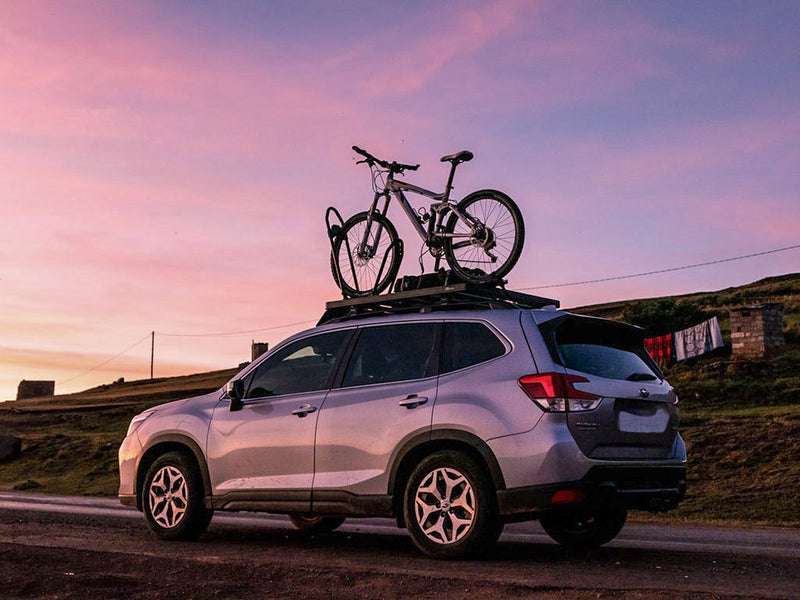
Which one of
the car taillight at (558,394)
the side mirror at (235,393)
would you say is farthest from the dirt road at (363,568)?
the side mirror at (235,393)

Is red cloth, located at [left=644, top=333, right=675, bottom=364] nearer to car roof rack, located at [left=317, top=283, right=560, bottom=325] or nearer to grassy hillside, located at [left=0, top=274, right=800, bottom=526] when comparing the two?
grassy hillside, located at [left=0, top=274, right=800, bottom=526]

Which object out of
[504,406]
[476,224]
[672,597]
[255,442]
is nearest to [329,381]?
[255,442]

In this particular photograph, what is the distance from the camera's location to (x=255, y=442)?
8.27m

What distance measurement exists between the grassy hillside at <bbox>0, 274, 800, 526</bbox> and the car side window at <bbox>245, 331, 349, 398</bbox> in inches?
309

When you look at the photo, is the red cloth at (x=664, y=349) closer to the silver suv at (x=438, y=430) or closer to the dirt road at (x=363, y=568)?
the dirt road at (x=363, y=568)

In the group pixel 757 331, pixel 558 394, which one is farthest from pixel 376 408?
pixel 757 331

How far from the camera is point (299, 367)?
8508 mm

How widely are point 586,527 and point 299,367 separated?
2.84 meters

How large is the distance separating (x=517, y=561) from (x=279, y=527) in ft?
13.7

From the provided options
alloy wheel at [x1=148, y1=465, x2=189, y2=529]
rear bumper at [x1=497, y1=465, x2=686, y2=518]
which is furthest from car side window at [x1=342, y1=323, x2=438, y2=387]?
alloy wheel at [x1=148, y1=465, x2=189, y2=529]

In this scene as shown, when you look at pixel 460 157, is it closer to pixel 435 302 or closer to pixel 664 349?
pixel 435 302

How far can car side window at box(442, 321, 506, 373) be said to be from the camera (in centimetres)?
723

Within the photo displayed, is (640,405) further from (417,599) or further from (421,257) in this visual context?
(421,257)

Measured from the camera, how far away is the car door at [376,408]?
733 centimetres
